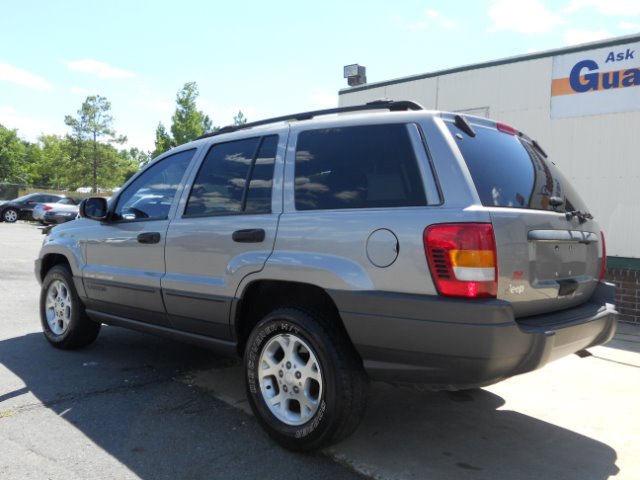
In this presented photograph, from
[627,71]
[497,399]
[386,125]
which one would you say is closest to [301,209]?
[386,125]

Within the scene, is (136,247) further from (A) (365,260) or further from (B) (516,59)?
(B) (516,59)

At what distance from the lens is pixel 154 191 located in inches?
173

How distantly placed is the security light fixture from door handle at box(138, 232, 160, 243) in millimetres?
8642

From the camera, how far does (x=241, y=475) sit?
9.30 ft

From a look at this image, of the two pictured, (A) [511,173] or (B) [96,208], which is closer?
(A) [511,173]

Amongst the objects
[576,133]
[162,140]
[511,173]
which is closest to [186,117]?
[162,140]

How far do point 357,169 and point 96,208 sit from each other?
8.49 feet

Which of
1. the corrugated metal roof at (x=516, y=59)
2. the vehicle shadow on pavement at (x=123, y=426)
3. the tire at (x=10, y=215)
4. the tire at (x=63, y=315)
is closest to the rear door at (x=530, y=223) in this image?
the vehicle shadow on pavement at (x=123, y=426)

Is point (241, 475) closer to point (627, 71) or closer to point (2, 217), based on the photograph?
point (627, 71)

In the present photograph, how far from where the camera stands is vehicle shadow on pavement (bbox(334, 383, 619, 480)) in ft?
9.84

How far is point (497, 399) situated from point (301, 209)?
223 centimetres

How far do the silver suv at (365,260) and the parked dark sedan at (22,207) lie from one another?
25.4 m

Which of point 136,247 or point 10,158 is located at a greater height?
point 10,158

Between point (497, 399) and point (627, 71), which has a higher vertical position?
point (627, 71)
